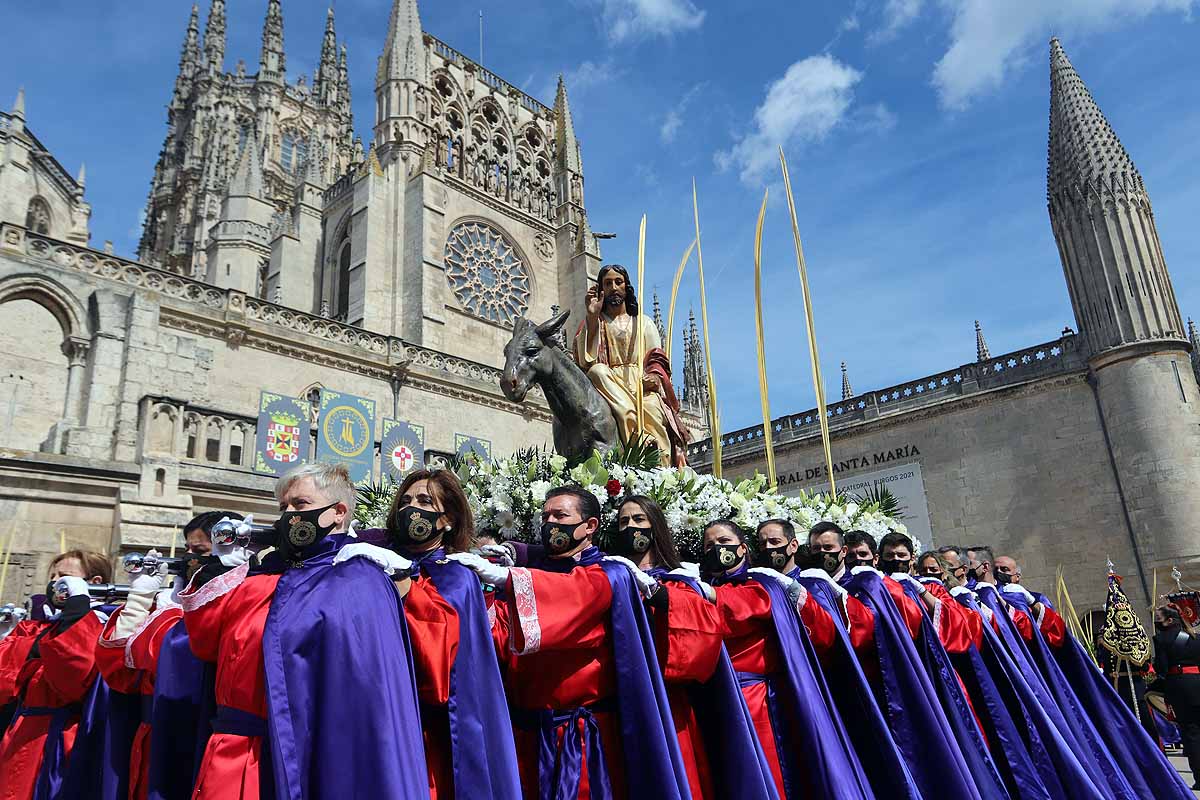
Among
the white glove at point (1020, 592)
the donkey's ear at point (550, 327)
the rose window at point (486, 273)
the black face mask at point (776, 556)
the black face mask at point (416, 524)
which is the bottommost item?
the white glove at point (1020, 592)

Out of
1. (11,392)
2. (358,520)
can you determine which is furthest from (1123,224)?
(11,392)

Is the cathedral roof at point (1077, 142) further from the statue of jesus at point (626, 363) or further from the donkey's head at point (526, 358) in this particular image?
the donkey's head at point (526, 358)

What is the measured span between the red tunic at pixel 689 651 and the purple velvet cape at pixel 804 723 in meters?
0.46

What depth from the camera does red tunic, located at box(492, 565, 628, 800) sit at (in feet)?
9.63

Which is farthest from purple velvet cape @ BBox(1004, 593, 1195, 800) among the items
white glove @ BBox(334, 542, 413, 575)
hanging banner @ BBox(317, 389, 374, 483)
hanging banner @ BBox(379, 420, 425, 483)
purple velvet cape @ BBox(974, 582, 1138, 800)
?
hanging banner @ BBox(379, 420, 425, 483)

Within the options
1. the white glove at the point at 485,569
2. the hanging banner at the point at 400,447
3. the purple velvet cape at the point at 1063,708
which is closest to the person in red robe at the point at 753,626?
the white glove at the point at 485,569

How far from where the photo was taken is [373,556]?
8.18ft

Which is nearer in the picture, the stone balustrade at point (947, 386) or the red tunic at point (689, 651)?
the red tunic at point (689, 651)

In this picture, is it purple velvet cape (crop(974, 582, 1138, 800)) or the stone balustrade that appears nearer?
purple velvet cape (crop(974, 582, 1138, 800))

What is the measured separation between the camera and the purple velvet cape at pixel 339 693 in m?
2.24

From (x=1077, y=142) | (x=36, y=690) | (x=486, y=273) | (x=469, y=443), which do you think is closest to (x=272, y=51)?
(x=486, y=273)

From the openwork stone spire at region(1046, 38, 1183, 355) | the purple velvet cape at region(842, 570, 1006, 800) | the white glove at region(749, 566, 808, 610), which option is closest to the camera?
the white glove at region(749, 566, 808, 610)

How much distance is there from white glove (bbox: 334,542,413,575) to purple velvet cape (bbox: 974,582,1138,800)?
4.52 meters

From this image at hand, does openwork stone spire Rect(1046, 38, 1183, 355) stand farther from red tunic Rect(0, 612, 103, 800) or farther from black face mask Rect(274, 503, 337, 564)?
red tunic Rect(0, 612, 103, 800)
